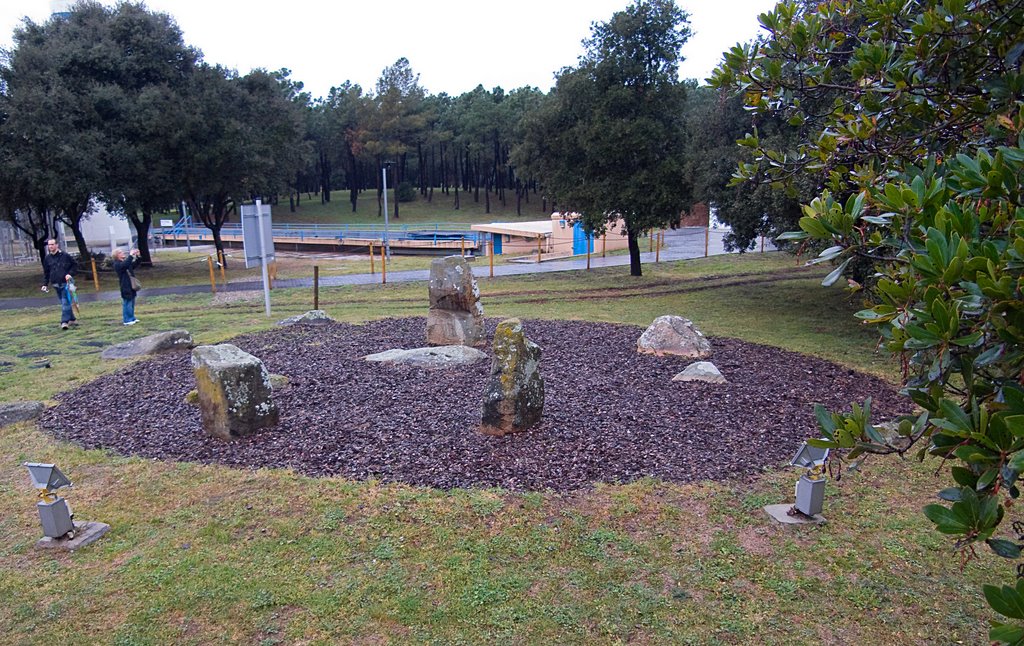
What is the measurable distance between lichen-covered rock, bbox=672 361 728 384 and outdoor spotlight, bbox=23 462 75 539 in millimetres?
6505

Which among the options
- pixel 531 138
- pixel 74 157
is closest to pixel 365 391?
pixel 531 138

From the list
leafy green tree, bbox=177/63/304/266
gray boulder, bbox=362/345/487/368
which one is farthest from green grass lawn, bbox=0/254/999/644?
leafy green tree, bbox=177/63/304/266

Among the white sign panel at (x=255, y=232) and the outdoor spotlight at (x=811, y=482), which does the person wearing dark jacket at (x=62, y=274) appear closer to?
the white sign panel at (x=255, y=232)

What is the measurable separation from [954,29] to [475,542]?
4093mm

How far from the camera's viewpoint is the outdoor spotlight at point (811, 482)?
5105 millimetres

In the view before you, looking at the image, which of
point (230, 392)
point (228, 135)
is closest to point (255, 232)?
point (230, 392)

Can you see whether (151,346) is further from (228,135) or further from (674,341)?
(228,135)

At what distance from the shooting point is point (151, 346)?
432 inches

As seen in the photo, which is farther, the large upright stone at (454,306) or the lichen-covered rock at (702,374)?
the large upright stone at (454,306)

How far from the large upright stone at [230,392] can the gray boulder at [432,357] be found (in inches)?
101

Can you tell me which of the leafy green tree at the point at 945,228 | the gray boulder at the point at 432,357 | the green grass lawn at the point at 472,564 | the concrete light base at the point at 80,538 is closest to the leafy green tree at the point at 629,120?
the gray boulder at the point at 432,357

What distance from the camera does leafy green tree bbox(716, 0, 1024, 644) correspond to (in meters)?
1.95

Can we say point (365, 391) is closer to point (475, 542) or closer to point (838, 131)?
point (475, 542)

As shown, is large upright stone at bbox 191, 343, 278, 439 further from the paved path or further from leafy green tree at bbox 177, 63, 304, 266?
leafy green tree at bbox 177, 63, 304, 266
